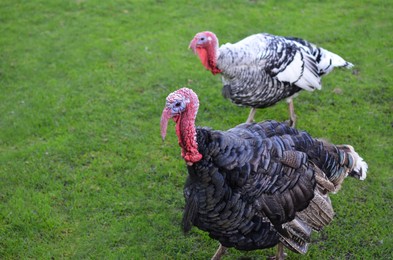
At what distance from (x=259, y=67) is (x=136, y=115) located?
2101 millimetres

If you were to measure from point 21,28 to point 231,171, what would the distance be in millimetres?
6719

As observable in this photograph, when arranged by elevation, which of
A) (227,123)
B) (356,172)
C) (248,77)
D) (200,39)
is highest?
(200,39)

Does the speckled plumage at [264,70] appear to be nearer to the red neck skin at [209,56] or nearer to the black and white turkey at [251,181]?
the red neck skin at [209,56]

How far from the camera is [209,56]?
20.6 feet

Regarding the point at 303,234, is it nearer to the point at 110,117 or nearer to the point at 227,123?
the point at 227,123

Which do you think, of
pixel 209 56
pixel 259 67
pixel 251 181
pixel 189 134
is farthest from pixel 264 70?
pixel 189 134

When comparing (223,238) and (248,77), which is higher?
(248,77)

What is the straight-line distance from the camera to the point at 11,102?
24.2 ft

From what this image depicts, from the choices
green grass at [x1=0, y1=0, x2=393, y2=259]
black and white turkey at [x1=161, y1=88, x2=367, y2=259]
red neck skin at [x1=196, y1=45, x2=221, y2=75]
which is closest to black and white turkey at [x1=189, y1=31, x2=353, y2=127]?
red neck skin at [x1=196, y1=45, x2=221, y2=75]

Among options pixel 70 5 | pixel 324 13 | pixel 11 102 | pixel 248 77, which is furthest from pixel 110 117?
pixel 324 13

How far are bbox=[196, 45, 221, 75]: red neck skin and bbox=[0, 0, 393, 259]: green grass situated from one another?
3.21 feet

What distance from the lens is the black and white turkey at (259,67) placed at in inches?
243

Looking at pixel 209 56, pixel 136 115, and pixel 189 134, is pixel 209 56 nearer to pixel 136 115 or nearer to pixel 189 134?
pixel 136 115

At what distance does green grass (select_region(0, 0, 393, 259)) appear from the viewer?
17.7 feet
